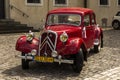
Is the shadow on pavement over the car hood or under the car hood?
under

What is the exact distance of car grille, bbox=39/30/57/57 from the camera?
924 cm

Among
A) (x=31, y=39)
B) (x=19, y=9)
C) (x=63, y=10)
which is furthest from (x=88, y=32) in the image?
(x=19, y=9)

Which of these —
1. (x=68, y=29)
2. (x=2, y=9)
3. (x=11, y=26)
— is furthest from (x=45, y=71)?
(x=2, y=9)

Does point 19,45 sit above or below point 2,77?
above

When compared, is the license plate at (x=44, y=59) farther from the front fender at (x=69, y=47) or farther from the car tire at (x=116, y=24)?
the car tire at (x=116, y=24)

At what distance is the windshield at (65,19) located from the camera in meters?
10.5

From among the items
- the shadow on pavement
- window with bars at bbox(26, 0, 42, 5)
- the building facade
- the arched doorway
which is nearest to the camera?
the shadow on pavement

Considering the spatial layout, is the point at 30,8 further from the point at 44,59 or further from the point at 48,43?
the point at 44,59

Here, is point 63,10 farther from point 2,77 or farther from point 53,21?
point 2,77

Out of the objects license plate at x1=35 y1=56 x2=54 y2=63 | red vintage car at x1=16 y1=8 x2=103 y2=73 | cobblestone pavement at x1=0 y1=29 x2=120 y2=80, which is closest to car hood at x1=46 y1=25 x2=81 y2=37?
red vintage car at x1=16 y1=8 x2=103 y2=73

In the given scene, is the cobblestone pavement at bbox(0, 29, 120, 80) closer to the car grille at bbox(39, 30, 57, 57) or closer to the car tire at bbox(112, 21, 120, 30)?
the car grille at bbox(39, 30, 57, 57)

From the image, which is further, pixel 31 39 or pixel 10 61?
pixel 10 61

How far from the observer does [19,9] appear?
2220 centimetres

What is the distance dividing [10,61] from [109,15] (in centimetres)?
1756
